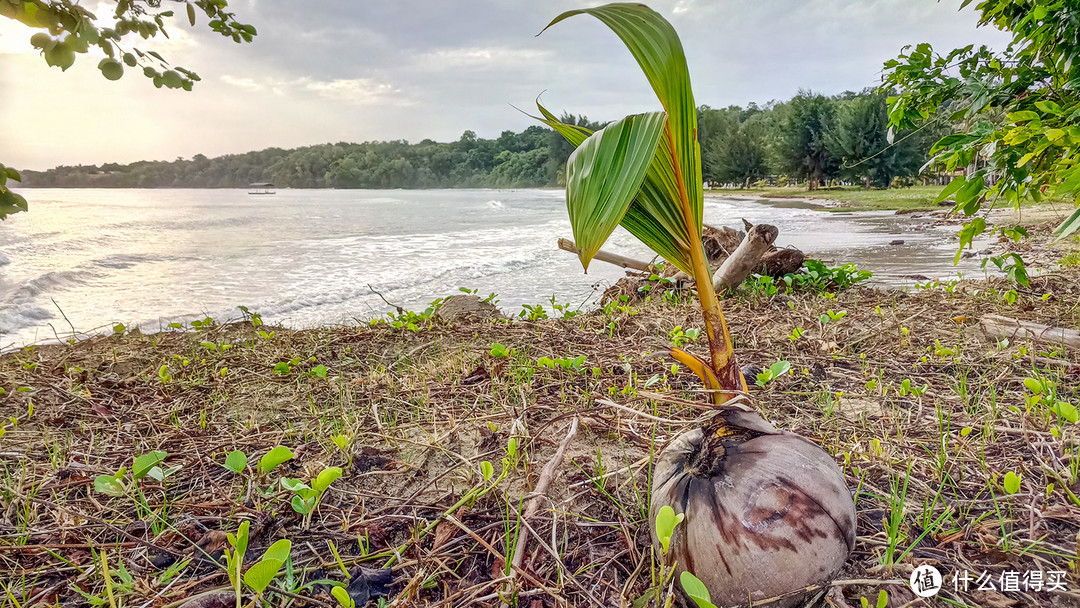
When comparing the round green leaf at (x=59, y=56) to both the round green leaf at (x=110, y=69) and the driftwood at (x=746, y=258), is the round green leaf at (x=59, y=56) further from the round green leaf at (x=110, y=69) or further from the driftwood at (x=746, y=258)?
the driftwood at (x=746, y=258)

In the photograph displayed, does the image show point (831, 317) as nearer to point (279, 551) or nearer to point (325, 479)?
point (325, 479)

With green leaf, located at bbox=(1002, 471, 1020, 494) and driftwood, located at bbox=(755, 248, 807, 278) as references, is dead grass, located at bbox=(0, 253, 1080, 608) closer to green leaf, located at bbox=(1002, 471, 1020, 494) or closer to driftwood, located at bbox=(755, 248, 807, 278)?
green leaf, located at bbox=(1002, 471, 1020, 494)

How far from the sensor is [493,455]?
155 cm

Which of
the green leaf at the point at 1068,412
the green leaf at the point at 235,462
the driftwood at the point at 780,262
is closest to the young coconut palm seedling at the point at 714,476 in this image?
the green leaf at the point at 1068,412

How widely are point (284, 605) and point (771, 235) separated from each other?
370cm

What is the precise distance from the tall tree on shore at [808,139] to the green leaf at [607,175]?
1812 inches

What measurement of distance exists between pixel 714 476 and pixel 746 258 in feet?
Answer: 10.6

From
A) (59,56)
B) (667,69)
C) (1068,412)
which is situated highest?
(59,56)

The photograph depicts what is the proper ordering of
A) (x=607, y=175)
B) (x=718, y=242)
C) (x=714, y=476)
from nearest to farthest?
(x=607, y=175) → (x=714, y=476) → (x=718, y=242)

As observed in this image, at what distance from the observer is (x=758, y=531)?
94 cm

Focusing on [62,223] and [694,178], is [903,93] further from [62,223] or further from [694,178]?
[62,223]

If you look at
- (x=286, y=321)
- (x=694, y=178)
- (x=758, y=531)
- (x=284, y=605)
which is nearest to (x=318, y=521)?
(x=284, y=605)

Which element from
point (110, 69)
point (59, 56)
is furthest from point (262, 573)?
point (110, 69)

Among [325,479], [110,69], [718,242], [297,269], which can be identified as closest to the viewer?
[325,479]
